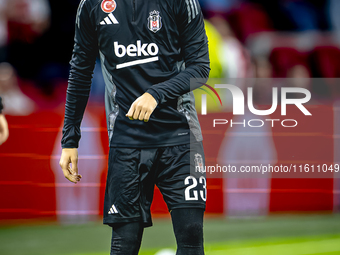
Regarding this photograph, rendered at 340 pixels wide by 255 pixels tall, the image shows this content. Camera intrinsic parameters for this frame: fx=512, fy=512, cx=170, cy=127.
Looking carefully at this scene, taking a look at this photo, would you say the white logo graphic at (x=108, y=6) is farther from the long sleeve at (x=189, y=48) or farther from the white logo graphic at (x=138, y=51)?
the long sleeve at (x=189, y=48)

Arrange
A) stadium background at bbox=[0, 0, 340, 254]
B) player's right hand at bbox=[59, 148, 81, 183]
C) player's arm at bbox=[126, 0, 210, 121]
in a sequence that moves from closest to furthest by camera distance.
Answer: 1. player's arm at bbox=[126, 0, 210, 121]
2. player's right hand at bbox=[59, 148, 81, 183]
3. stadium background at bbox=[0, 0, 340, 254]

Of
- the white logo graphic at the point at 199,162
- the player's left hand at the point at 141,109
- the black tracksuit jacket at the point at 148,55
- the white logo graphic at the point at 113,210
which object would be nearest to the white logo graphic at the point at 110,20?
the black tracksuit jacket at the point at 148,55

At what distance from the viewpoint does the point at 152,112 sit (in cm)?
251

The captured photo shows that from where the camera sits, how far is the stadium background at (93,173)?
4.85 m

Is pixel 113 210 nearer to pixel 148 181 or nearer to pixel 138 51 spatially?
pixel 148 181

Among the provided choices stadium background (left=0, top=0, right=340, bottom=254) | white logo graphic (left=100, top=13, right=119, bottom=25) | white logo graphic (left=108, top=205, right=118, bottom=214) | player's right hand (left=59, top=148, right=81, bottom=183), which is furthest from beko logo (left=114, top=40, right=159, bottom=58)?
stadium background (left=0, top=0, right=340, bottom=254)

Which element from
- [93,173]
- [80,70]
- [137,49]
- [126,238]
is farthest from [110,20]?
[93,173]

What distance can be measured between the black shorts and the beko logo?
0.47 meters

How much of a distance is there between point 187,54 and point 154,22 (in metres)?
0.23

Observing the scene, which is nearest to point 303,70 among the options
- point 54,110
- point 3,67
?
point 54,110

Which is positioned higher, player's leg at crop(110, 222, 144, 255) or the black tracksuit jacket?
the black tracksuit jacket

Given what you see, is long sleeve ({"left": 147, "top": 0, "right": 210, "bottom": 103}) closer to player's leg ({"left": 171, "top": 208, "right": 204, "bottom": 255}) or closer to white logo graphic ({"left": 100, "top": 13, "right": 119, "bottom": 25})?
white logo graphic ({"left": 100, "top": 13, "right": 119, "bottom": 25})

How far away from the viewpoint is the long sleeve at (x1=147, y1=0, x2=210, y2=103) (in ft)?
8.10

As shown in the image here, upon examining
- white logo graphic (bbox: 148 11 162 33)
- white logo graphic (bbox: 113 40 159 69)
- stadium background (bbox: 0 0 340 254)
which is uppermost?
white logo graphic (bbox: 148 11 162 33)
